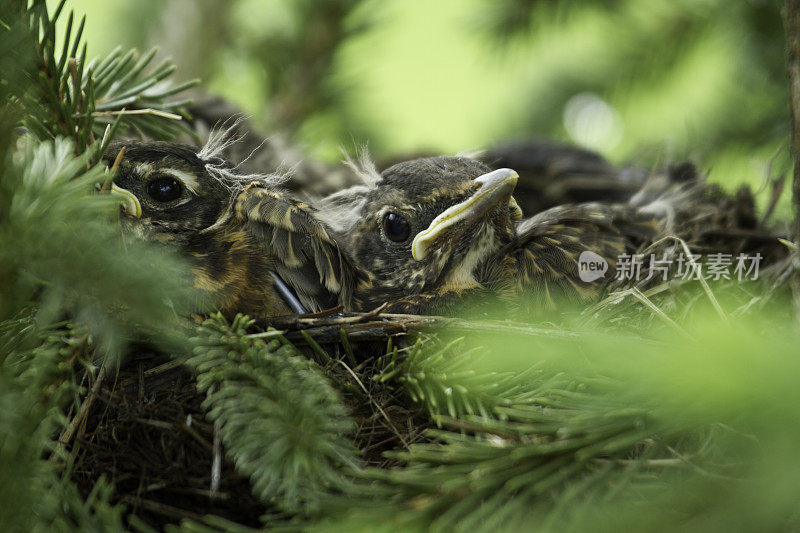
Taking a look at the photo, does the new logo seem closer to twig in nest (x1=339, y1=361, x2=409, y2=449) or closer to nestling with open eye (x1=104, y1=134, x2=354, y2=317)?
nestling with open eye (x1=104, y1=134, x2=354, y2=317)

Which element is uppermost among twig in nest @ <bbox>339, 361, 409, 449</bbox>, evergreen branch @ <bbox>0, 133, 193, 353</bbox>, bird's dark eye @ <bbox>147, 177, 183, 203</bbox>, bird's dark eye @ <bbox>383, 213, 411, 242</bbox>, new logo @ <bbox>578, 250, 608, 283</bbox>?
bird's dark eye @ <bbox>147, 177, 183, 203</bbox>

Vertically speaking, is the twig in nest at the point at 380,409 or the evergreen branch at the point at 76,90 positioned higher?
the evergreen branch at the point at 76,90

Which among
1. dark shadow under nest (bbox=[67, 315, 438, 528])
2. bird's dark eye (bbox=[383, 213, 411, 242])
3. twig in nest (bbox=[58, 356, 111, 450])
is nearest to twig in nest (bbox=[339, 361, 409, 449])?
dark shadow under nest (bbox=[67, 315, 438, 528])

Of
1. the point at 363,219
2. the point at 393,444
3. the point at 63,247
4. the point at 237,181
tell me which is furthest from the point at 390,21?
the point at 63,247

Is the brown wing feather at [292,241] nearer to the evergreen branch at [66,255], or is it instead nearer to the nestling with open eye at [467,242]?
the nestling with open eye at [467,242]

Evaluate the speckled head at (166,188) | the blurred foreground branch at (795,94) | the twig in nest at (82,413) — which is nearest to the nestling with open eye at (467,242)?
the speckled head at (166,188)

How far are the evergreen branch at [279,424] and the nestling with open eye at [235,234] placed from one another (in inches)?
20.8

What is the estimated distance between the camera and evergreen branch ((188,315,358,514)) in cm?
54

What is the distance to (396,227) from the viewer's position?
56.7 inches

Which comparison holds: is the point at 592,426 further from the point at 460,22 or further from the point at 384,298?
the point at 460,22

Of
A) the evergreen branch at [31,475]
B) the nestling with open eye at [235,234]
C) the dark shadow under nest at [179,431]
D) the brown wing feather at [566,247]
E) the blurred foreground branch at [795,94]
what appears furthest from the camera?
the brown wing feather at [566,247]

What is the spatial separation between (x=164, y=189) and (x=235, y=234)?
0.16 metres

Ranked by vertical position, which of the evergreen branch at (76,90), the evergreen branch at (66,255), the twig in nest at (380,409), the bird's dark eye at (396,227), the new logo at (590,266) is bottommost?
the twig in nest at (380,409)

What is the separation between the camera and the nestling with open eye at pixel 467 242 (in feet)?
4.32
